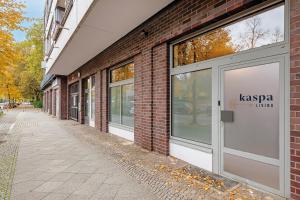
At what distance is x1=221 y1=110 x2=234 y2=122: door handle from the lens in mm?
3573

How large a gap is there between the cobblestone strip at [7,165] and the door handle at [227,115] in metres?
3.47

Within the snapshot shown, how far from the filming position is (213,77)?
388 centimetres

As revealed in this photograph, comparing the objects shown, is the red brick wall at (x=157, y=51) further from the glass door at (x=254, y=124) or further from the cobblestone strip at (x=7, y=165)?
the cobblestone strip at (x=7, y=165)

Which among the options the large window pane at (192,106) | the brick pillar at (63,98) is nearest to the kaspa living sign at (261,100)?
the large window pane at (192,106)

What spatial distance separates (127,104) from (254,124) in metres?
4.62

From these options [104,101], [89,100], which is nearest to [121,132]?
[104,101]

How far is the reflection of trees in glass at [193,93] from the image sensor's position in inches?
161

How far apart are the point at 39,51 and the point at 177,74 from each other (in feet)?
107

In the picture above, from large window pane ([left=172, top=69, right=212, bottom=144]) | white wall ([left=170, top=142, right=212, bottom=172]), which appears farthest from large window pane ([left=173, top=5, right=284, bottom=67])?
white wall ([left=170, top=142, right=212, bottom=172])

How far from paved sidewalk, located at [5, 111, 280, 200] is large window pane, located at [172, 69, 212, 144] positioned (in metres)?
0.67

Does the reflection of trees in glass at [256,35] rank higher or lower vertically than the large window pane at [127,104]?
higher

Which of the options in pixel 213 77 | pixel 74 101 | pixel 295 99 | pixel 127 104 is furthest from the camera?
pixel 74 101

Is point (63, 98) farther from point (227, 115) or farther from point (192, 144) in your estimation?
point (227, 115)

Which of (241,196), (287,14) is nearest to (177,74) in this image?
(287,14)
